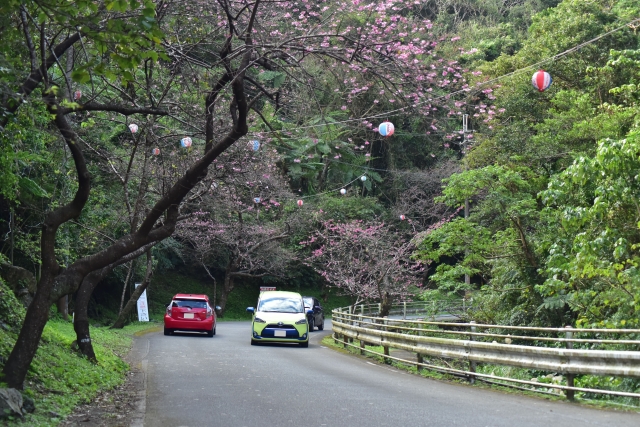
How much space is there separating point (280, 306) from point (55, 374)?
39.1 ft

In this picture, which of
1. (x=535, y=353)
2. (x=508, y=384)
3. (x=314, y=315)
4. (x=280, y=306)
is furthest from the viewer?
(x=314, y=315)

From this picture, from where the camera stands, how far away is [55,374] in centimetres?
1095

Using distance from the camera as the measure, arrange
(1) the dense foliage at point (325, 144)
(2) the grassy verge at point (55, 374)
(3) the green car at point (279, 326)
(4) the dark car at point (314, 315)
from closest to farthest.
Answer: (2) the grassy verge at point (55, 374)
(1) the dense foliage at point (325, 144)
(3) the green car at point (279, 326)
(4) the dark car at point (314, 315)

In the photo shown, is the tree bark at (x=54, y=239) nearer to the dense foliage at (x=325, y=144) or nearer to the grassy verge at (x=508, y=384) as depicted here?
the dense foliage at (x=325, y=144)

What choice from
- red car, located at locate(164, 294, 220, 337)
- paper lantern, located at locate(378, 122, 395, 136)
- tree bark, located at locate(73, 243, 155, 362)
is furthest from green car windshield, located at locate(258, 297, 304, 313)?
tree bark, located at locate(73, 243, 155, 362)

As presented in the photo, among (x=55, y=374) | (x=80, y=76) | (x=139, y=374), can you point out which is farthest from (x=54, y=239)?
(x=139, y=374)

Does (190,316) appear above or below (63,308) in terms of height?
below

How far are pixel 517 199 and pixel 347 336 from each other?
6634mm

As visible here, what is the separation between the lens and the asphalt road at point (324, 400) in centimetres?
837

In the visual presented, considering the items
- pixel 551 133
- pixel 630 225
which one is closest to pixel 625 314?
→ pixel 630 225

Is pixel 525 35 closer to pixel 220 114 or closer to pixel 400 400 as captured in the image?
pixel 220 114

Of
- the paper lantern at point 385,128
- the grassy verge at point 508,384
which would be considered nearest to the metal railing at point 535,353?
the grassy verge at point 508,384

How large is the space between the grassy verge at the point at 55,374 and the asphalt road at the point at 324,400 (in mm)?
822

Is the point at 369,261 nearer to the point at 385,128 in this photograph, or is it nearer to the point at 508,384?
→ the point at 385,128
